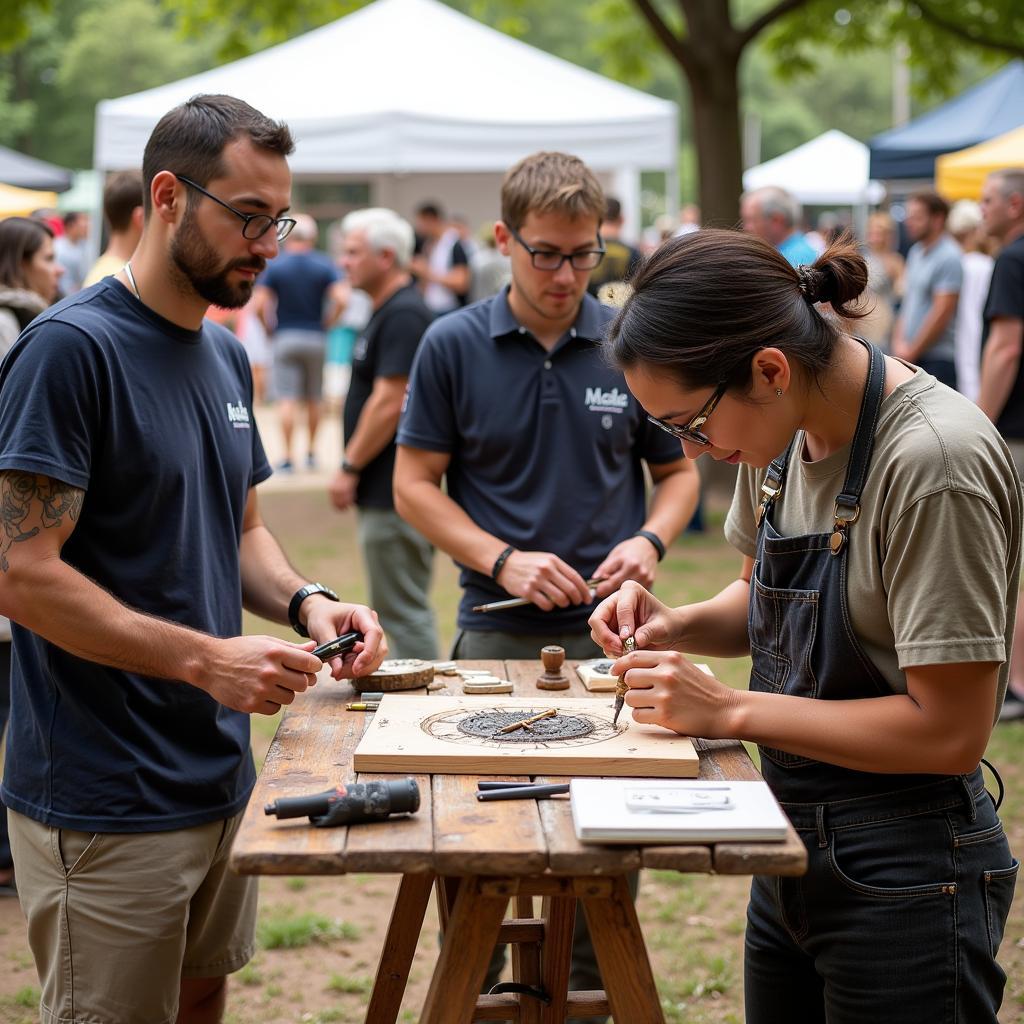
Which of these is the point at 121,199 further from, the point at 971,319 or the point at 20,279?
the point at 971,319

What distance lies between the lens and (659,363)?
6.68 ft

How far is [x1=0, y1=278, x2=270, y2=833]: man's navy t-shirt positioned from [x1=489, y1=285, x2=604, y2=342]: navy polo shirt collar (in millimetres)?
1030

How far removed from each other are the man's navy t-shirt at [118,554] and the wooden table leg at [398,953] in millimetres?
383

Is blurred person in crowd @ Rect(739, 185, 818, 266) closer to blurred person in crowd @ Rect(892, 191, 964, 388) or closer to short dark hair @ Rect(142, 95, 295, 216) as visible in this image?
blurred person in crowd @ Rect(892, 191, 964, 388)

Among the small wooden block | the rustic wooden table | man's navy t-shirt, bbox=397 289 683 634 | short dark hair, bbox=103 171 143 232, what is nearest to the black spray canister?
the rustic wooden table

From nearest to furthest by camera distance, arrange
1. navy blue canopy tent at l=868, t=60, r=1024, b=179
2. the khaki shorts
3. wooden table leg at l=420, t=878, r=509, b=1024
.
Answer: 1. wooden table leg at l=420, t=878, r=509, b=1024
2. the khaki shorts
3. navy blue canopy tent at l=868, t=60, r=1024, b=179

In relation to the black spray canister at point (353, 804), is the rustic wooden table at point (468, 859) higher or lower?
lower

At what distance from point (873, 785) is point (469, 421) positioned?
1604mm

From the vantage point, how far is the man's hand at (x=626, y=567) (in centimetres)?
311

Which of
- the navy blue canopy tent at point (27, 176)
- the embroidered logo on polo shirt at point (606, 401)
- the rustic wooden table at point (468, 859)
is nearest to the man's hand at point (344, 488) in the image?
the embroidered logo on polo shirt at point (606, 401)

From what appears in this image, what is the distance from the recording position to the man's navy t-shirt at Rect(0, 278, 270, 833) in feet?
7.41

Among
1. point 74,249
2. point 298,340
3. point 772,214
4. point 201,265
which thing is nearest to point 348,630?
point 201,265

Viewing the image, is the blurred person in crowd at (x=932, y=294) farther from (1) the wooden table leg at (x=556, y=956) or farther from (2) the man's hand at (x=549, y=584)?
(1) the wooden table leg at (x=556, y=956)

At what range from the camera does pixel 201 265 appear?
8.05ft
